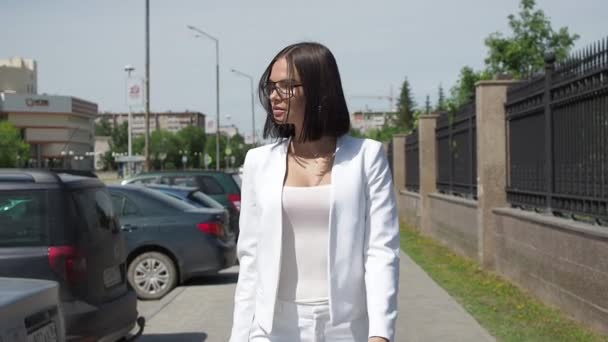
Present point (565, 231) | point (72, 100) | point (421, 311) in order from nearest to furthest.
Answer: point (565, 231)
point (421, 311)
point (72, 100)

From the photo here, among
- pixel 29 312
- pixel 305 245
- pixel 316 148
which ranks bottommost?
pixel 29 312

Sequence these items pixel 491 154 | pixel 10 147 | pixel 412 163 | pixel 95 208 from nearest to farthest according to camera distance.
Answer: pixel 95 208 < pixel 491 154 < pixel 412 163 < pixel 10 147

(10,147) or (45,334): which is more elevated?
(10,147)

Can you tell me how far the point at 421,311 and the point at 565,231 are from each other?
6.16 feet

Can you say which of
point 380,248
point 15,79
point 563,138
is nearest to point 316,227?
point 380,248

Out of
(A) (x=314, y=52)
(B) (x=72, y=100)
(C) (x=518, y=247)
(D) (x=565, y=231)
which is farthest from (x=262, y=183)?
(B) (x=72, y=100)

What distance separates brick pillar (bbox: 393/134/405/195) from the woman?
25979mm

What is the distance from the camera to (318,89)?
347 cm

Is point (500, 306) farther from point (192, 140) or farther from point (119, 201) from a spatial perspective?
point (192, 140)

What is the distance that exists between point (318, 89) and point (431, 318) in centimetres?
697

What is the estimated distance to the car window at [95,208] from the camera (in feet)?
25.2

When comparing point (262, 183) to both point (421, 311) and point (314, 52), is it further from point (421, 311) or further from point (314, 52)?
point (421, 311)

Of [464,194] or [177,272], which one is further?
[464,194]

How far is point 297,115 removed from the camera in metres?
3.50
